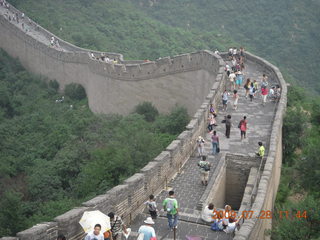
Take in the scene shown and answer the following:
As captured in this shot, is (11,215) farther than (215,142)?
Yes

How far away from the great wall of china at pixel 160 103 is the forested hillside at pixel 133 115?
0.78 m

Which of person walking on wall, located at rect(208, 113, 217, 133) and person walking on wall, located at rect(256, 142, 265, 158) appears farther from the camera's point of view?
person walking on wall, located at rect(208, 113, 217, 133)

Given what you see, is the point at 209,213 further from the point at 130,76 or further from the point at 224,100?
the point at 130,76

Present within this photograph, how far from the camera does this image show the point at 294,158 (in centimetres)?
1509

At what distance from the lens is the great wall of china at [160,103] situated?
923 cm

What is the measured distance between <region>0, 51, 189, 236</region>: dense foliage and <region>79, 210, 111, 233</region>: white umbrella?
621 centimetres

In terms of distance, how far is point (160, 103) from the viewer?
75.7ft

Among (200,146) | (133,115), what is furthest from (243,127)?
(133,115)

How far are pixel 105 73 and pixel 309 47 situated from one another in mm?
23108

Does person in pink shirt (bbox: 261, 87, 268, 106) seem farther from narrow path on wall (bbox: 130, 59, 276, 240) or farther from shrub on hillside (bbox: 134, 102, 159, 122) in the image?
shrub on hillside (bbox: 134, 102, 159, 122)

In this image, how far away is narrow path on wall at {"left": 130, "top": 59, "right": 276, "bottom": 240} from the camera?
9609 millimetres

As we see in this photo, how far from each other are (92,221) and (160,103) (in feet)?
50.5
